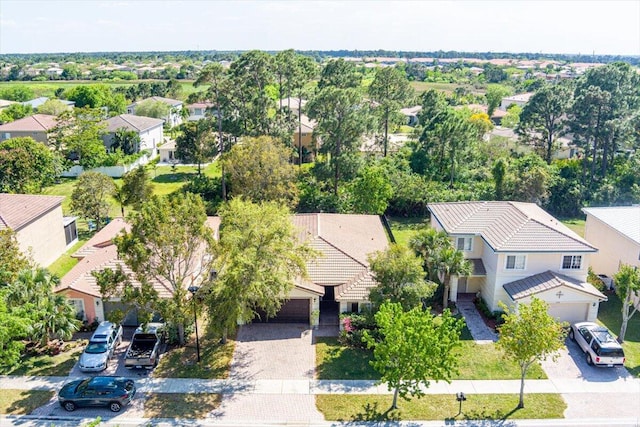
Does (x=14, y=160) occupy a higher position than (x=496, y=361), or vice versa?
(x=14, y=160)

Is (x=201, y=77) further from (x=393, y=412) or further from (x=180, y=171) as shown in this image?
(x=393, y=412)

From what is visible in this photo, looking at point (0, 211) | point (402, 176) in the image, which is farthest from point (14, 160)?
point (402, 176)

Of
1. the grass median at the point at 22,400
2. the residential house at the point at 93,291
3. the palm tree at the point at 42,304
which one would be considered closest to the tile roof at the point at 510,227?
the residential house at the point at 93,291

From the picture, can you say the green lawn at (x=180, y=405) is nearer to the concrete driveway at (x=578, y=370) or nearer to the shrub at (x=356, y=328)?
the shrub at (x=356, y=328)

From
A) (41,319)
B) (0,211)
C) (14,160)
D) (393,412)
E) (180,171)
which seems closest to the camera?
(393,412)

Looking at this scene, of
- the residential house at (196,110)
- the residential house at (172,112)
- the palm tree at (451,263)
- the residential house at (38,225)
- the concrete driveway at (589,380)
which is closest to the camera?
the concrete driveway at (589,380)

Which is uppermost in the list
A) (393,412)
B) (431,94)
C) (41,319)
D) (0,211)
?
(431,94)

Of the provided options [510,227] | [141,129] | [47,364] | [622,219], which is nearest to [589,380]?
[510,227]
